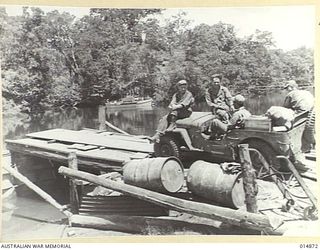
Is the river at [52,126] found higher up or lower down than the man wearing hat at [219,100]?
lower down

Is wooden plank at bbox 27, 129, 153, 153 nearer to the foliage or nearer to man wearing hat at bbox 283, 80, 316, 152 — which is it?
the foliage

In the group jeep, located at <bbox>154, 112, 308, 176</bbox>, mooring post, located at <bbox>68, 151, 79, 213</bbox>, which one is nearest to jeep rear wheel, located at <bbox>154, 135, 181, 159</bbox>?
jeep, located at <bbox>154, 112, 308, 176</bbox>

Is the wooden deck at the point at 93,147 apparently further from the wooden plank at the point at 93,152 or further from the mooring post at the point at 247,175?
the mooring post at the point at 247,175

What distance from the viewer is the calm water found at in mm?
1351

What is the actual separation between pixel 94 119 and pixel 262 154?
0.46 meters

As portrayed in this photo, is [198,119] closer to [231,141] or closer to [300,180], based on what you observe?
[231,141]

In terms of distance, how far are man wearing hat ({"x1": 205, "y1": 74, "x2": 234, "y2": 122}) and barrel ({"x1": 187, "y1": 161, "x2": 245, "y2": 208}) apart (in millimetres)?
142

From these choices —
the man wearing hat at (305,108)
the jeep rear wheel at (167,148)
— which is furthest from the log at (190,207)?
the man wearing hat at (305,108)

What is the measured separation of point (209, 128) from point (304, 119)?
253 millimetres

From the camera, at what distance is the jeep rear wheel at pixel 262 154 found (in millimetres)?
1340

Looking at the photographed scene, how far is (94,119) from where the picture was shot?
4.55 feet

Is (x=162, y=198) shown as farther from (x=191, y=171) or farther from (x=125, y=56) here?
(x=125, y=56)

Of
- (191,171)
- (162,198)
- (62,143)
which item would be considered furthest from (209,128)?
(62,143)

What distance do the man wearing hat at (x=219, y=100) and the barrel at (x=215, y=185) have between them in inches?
5.6
